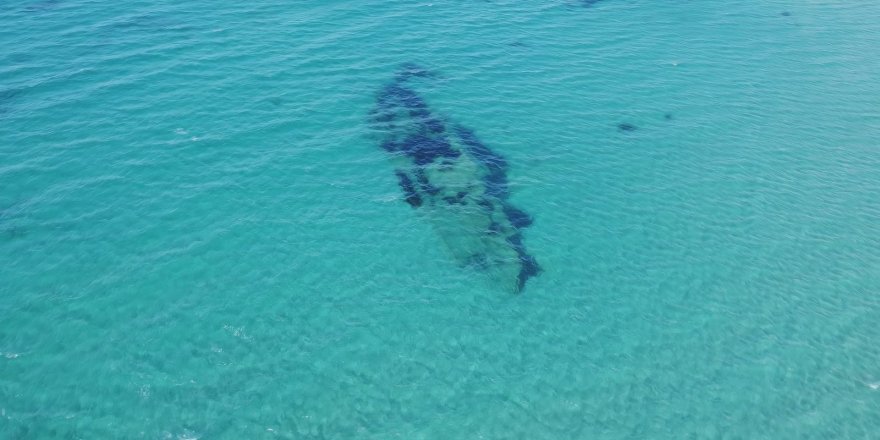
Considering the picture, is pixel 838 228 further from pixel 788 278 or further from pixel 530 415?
pixel 530 415

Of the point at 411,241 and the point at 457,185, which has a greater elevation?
the point at 457,185

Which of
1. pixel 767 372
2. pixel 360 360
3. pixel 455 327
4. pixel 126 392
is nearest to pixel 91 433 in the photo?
pixel 126 392

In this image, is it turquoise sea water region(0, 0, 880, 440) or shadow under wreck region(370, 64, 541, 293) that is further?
shadow under wreck region(370, 64, 541, 293)

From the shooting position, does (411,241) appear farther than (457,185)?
No

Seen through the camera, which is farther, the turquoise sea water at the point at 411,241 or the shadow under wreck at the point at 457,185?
the shadow under wreck at the point at 457,185
